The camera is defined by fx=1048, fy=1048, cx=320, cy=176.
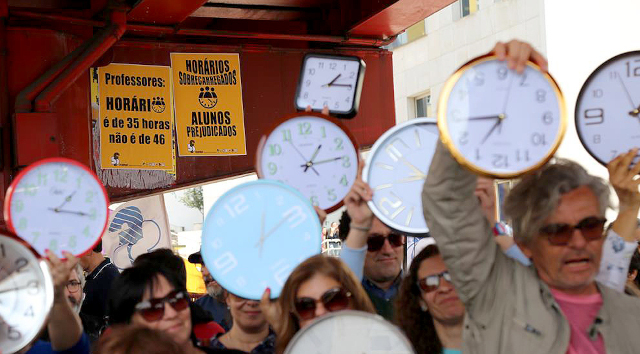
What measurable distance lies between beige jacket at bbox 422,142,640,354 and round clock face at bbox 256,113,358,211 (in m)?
1.70

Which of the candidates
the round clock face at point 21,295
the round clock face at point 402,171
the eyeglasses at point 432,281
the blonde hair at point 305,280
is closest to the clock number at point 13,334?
the round clock face at point 21,295

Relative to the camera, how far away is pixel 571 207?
3.28 m

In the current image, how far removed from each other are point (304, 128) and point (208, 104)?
→ 172 inches

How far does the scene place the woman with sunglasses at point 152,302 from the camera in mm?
4262

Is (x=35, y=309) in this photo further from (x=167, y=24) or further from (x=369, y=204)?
(x=167, y=24)

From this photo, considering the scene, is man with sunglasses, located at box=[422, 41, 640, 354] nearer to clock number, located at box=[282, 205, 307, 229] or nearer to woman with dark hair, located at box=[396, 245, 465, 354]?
woman with dark hair, located at box=[396, 245, 465, 354]

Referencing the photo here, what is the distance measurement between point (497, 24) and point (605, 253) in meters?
22.4

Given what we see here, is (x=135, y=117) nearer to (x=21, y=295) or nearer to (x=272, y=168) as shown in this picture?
(x=272, y=168)

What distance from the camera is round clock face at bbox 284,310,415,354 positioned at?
3256 millimetres

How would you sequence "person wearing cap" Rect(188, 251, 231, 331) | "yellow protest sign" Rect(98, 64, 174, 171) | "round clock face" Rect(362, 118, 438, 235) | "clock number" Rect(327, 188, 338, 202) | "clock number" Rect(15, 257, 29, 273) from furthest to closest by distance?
"yellow protest sign" Rect(98, 64, 174, 171), "person wearing cap" Rect(188, 251, 231, 331), "clock number" Rect(327, 188, 338, 202), "round clock face" Rect(362, 118, 438, 235), "clock number" Rect(15, 257, 29, 273)

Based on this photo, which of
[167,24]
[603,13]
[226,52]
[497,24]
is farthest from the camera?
[497,24]

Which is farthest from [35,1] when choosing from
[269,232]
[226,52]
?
[269,232]

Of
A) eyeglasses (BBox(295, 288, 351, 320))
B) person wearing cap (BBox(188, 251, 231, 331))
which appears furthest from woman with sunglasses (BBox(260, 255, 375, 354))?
person wearing cap (BBox(188, 251, 231, 331))

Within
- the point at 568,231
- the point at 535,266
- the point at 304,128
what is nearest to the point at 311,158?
the point at 304,128
